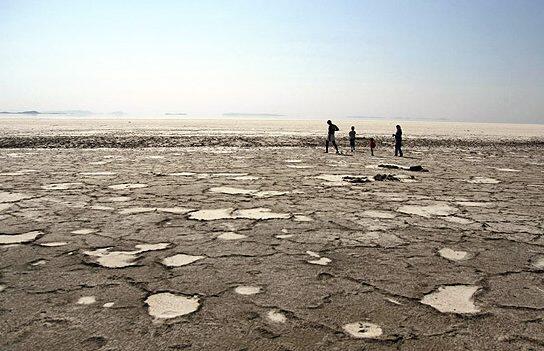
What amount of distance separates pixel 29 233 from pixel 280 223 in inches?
98.5

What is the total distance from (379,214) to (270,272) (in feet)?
7.66

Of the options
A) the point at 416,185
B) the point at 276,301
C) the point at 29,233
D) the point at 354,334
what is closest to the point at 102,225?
the point at 29,233

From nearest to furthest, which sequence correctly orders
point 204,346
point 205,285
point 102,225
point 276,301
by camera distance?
point 204,346 < point 276,301 < point 205,285 < point 102,225

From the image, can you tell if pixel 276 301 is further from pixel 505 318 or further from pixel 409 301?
pixel 505 318

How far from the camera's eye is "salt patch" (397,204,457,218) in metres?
5.07

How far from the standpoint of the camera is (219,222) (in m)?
4.48

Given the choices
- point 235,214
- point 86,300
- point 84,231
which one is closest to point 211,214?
point 235,214

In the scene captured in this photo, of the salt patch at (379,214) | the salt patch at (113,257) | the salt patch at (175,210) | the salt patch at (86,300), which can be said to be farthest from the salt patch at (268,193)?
the salt patch at (86,300)

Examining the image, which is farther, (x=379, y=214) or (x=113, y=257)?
(x=379, y=214)

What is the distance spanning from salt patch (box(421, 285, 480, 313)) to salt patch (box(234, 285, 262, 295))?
3.48ft

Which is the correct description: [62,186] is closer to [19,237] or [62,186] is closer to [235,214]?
[19,237]

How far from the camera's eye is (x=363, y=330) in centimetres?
223

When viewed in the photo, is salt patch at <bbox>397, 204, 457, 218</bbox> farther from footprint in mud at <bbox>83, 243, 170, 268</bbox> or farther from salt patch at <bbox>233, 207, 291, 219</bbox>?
footprint in mud at <bbox>83, 243, 170, 268</bbox>

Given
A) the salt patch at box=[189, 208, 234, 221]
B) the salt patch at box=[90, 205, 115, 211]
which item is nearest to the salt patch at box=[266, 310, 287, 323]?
the salt patch at box=[189, 208, 234, 221]
